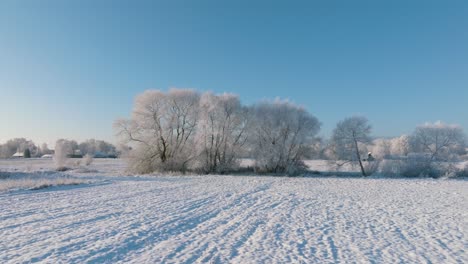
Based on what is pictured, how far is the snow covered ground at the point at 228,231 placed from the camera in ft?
21.9

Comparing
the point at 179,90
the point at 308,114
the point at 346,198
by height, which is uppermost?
the point at 179,90

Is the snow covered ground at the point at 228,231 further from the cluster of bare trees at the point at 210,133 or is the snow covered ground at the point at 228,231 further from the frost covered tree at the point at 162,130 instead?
the cluster of bare trees at the point at 210,133

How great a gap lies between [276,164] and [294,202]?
2292 cm

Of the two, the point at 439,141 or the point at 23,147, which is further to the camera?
the point at 23,147

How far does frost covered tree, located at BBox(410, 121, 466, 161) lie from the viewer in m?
35.8

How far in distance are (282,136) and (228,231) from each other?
3045 cm

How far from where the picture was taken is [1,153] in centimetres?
11388

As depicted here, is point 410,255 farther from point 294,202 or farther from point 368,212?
point 294,202

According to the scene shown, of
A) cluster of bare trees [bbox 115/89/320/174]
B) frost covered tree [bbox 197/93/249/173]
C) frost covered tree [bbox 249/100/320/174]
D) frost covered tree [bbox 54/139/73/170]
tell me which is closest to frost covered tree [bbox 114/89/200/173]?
cluster of bare trees [bbox 115/89/320/174]

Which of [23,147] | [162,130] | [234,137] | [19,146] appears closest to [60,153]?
[162,130]

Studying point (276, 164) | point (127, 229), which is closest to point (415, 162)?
point (276, 164)

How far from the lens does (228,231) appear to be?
8.75 metres

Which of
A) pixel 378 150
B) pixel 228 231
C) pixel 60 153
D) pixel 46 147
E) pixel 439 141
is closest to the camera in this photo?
pixel 228 231

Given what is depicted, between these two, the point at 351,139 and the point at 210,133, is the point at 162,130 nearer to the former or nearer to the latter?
the point at 210,133
